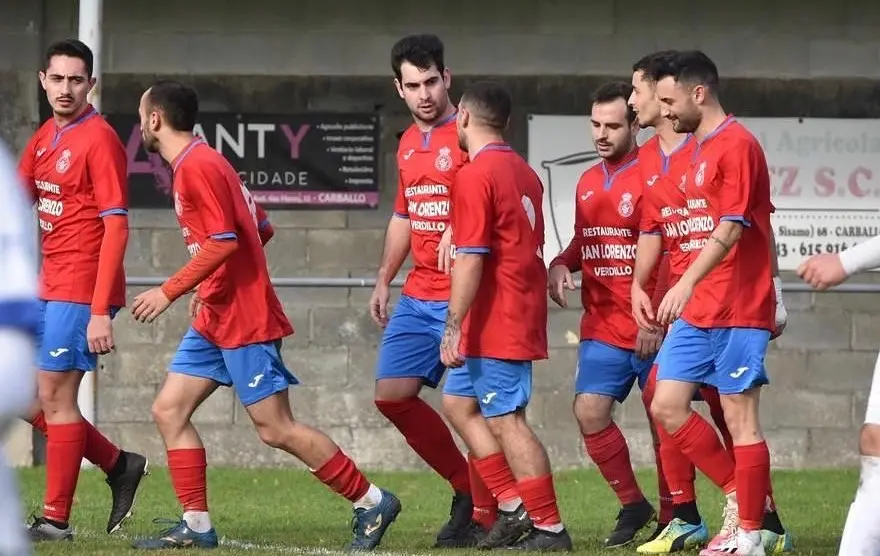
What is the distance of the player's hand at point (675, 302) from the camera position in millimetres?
5906

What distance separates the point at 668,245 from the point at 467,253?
0.94 m

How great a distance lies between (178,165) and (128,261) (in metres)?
5.28

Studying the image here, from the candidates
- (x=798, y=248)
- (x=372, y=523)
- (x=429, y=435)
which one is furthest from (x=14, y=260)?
(x=798, y=248)

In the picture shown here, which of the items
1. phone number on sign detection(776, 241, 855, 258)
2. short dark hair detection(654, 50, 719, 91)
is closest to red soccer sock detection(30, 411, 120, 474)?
short dark hair detection(654, 50, 719, 91)

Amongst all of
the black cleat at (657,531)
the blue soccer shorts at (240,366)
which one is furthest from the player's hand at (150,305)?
the black cleat at (657,531)

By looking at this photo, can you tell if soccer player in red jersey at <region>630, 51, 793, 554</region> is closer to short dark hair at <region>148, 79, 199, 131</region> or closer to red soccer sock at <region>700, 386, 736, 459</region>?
red soccer sock at <region>700, 386, 736, 459</region>

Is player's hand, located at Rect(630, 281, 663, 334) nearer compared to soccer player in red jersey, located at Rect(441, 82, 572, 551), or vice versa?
soccer player in red jersey, located at Rect(441, 82, 572, 551)

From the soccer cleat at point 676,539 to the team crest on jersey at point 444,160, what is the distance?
1732mm

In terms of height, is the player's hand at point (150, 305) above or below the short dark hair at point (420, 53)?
below

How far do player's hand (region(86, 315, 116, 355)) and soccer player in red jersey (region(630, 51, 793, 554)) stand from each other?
2.06m

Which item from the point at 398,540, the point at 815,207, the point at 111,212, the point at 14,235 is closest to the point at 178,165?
the point at 111,212

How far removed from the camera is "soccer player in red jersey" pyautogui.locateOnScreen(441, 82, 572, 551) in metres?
6.43

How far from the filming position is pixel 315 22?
457 inches

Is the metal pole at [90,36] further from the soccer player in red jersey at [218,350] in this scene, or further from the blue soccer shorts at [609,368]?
the blue soccer shorts at [609,368]
